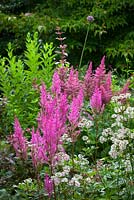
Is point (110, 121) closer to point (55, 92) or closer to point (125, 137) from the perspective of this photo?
point (55, 92)

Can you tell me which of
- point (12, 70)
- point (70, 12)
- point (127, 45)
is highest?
point (70, 12)

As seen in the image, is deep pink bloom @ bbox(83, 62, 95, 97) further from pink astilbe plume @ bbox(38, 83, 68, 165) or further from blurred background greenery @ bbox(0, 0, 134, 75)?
blurred background greenery @ bbox(0, 0, 134, 75)

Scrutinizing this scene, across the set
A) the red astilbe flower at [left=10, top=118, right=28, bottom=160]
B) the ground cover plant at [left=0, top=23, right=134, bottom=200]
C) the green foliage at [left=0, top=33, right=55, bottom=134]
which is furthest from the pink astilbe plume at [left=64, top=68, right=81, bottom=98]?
the red astilbe flower at [left=10, top=118, right=28, bottom=160]

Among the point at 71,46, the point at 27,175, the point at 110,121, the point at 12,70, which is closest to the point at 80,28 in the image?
the point at 71,46

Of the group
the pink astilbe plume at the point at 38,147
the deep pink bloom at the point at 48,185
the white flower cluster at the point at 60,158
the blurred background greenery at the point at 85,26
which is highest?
the blurred background greenery at the point at 85,26

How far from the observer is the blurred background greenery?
669cm

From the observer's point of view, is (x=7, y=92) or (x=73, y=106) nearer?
(x=73, y=106)

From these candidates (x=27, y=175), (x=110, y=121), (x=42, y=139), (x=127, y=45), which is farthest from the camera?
(x=127, y=45)

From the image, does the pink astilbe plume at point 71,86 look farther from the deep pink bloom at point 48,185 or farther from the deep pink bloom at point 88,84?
the deep pink bloom at point 48,185

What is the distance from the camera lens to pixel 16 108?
13.2 ft

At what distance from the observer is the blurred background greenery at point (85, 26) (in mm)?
6688

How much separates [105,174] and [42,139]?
1.49 feet

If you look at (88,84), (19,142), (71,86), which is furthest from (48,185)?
(88,84)

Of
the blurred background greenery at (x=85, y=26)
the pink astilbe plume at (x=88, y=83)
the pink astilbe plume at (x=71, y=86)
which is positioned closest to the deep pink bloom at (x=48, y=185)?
the pink astilbe plume at (x=71, y=86)
